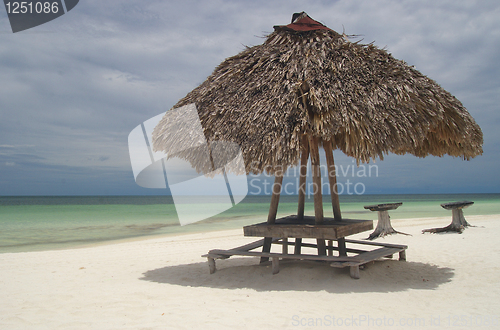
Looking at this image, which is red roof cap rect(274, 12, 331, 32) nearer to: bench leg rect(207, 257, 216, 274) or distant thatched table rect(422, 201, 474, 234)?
bench leg rect(207, 257, 216, 274)

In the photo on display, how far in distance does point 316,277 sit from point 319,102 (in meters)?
2.34

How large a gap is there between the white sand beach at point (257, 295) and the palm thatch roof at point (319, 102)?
1589 millimetres

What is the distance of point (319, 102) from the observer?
12.8ft

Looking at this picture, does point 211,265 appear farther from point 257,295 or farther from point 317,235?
point 317,235

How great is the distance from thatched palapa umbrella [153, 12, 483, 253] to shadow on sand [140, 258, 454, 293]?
30.8 inches

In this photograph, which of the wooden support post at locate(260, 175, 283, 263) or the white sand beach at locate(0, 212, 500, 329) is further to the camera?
the wooden support post at locate(260, 175, 283, 263)

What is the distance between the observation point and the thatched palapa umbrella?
12.9 feet

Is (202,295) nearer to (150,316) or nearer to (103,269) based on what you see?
(150,316)

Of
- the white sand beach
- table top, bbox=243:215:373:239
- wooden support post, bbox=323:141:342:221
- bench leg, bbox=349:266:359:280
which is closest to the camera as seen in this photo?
the white sand beach

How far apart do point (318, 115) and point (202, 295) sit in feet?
8.59

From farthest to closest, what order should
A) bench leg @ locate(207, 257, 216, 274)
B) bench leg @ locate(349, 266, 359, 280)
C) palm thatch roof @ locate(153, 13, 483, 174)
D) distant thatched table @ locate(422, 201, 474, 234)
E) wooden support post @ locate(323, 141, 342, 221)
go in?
distant thatched table @ locate(422, 201, 474, 234)
bench leg @ locate(207, 257, 216, 274)
wooden support post @ locate(323, 141, 342, 221)
bench leg @ locate(349, 266, 359, 280)
palm thatch roof @ locate(153, 13, 483, 174)

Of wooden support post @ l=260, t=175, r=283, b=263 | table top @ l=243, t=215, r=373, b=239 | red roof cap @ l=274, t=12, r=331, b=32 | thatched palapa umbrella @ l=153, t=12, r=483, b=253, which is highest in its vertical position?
red roof cap @ l=274, t=12, r=331, b=32

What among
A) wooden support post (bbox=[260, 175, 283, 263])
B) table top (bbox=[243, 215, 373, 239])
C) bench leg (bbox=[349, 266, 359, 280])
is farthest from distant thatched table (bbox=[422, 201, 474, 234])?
wooden support post (bbox=[260, 175, 283, 263])

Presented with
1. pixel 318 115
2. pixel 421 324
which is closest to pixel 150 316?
pixel 421 324
